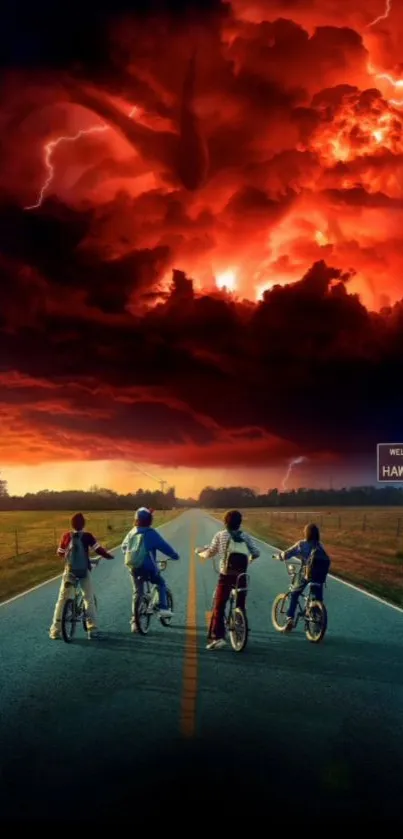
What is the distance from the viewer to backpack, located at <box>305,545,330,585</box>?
1206cm

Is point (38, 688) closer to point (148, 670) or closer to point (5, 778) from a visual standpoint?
point (148, 670)

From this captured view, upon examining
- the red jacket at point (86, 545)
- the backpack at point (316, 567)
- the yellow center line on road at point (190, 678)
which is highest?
the red jacket at point (86, 545)

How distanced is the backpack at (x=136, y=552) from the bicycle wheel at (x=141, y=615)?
54 cm

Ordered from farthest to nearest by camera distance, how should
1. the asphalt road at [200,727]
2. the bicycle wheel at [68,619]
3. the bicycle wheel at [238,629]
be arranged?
the bicycle wheel at [68,619], the bicycle wheel at [238,629], the asphalt road at [200,727]

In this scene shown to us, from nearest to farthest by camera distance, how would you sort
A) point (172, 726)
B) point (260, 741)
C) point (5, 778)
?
1. point (5, 778)
2. point (260, 741)
3. point (172, 726)

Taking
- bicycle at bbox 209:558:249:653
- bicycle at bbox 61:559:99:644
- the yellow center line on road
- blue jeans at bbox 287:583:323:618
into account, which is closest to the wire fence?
the yellow center line on road

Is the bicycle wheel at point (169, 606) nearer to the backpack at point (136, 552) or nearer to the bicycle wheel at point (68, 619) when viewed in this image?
the backpack at point (136, 552)

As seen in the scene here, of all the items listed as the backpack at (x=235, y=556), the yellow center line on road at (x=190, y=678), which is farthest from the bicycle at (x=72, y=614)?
the backpack at (x=235, y=556)

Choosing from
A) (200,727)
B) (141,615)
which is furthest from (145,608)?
(200,727)

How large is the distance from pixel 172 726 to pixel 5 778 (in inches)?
74.2

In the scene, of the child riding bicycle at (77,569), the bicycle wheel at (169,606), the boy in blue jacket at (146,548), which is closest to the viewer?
the child riding bicycle at (77,569)

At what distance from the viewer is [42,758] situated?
6.34m

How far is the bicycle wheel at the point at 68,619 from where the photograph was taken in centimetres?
1198

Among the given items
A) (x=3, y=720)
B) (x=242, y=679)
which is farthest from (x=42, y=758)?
(x=242, y=679)
